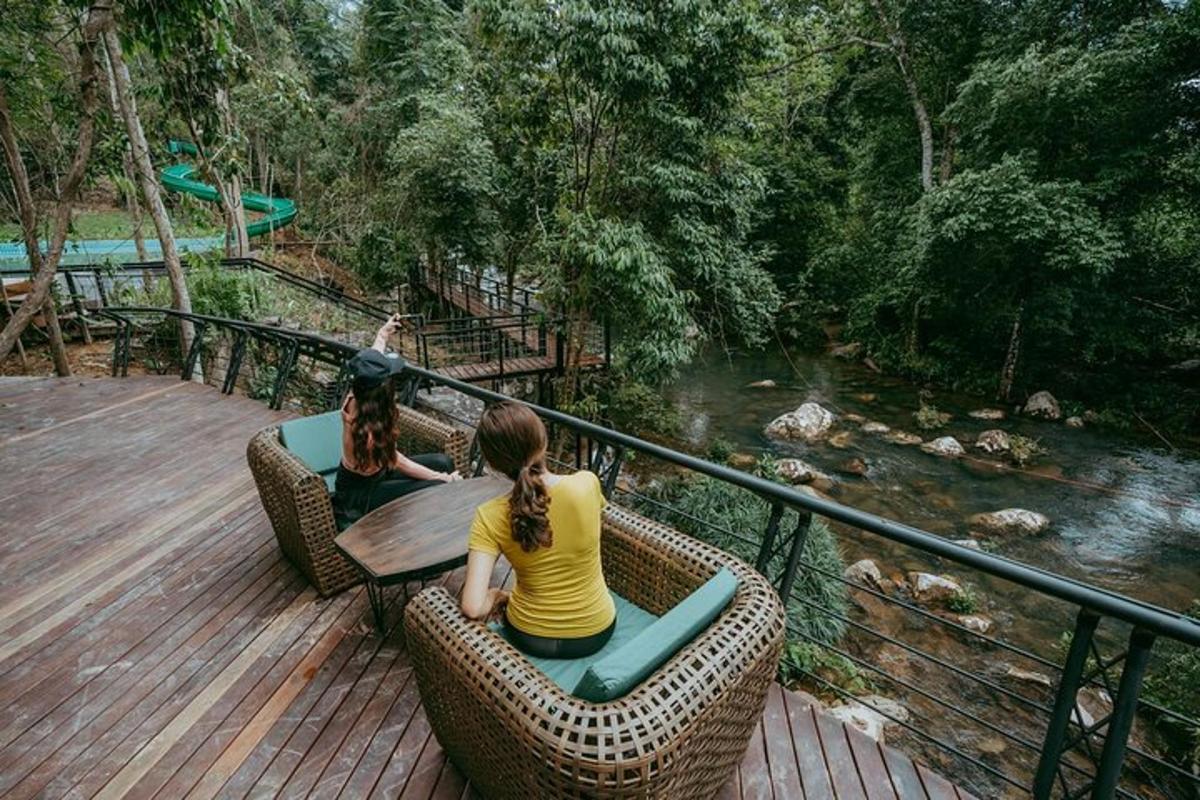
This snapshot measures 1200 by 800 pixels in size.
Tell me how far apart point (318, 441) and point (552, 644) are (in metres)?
2.42

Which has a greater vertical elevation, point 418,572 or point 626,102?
point 626,102

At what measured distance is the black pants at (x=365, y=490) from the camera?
2.97 m

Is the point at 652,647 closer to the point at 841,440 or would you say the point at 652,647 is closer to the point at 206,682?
the point at 206,682

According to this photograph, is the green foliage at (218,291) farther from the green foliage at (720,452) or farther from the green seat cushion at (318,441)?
the green foliage at (720,452)

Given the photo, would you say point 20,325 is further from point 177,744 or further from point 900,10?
point 900,10

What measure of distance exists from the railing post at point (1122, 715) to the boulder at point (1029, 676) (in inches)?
209

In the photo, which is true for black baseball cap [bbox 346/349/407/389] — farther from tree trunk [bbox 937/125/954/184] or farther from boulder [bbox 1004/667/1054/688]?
tree trunk [bbox 937/125/954/184]

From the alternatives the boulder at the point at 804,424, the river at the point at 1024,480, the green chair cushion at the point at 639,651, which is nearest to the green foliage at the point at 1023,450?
the river at the point at 1024,480

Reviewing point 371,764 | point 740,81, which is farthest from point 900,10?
point 371,764

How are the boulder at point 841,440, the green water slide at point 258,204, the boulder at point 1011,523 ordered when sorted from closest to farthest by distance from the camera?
the boulder at point 1011,523 → the boulder at point 841,440 → the green water slide at point 258,204

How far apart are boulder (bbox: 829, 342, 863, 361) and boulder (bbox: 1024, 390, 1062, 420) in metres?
4.75

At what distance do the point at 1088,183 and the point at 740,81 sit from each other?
8.21 m

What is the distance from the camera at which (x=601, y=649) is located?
1943 millimetres

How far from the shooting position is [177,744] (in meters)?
2.17
